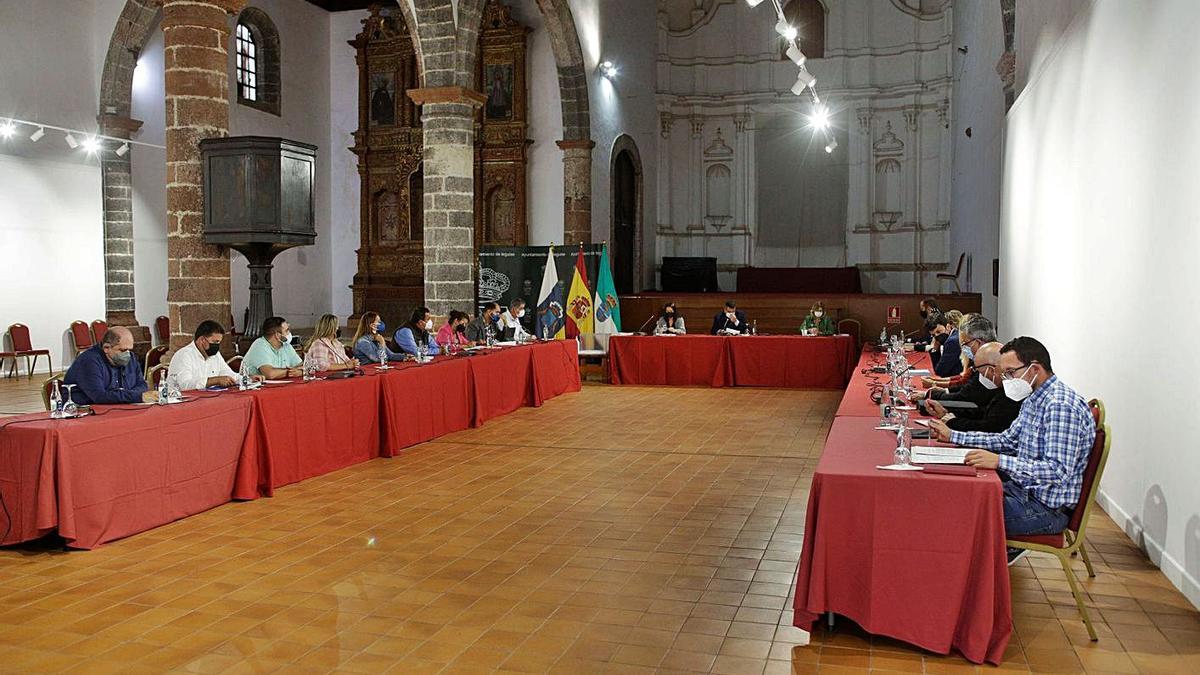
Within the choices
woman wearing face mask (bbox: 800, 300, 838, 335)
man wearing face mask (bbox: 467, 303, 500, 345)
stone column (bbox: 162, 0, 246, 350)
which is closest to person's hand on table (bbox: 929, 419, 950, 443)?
A: stone column (bbox: 162, 0, 246, 350)

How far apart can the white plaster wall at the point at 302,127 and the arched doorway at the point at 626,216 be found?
5.73 meters

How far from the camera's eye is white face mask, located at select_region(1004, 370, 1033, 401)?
4.09m

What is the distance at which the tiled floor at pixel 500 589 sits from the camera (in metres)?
3.65

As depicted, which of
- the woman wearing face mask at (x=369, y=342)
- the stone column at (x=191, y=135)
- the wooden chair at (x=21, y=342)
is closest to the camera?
the stone column at (x=191, y=135)

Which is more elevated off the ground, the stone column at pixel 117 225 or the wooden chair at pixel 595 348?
the stone column at pixel 117 225

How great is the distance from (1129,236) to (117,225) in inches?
558

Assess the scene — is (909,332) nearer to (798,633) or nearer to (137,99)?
(798,633)

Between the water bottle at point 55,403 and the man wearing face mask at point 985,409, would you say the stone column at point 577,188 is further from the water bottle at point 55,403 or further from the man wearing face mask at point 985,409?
the water bottle at point 55,403

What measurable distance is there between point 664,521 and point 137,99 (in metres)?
13.1

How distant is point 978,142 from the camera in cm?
1411

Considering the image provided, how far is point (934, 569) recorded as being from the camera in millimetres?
3611

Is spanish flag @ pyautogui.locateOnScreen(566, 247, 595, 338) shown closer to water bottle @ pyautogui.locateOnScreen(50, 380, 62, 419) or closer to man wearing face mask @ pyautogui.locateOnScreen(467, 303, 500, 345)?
man wearing face mask @ pyautogui.locateOnScreen(467, 303, 500, 345)

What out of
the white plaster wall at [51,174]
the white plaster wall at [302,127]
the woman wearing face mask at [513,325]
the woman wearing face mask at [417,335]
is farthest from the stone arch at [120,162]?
the woman wearing face mask at [417,335]

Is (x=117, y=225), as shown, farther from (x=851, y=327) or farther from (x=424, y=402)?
(x=851, y=327)
